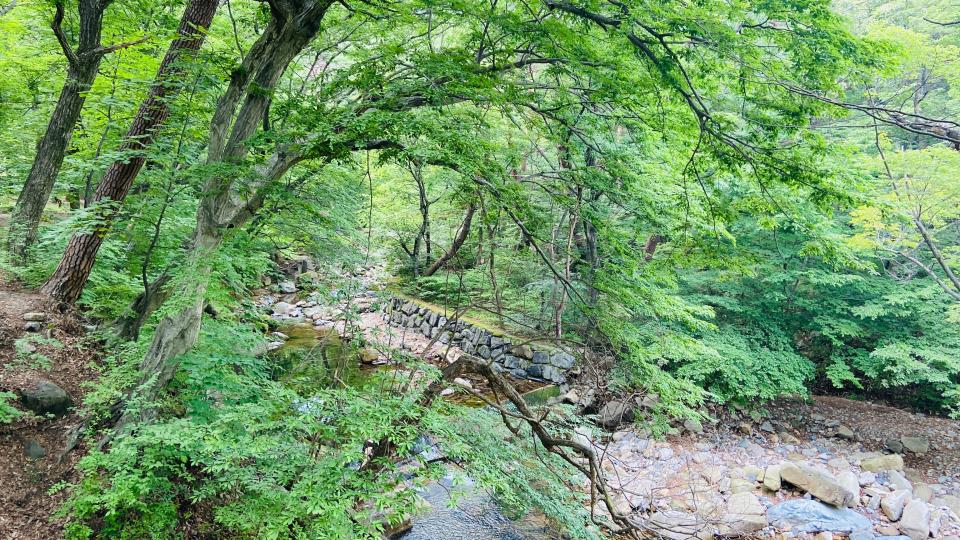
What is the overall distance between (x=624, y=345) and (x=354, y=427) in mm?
2387

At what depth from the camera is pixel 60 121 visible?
4.78 meters

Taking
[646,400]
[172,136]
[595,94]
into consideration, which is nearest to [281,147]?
[172,136]

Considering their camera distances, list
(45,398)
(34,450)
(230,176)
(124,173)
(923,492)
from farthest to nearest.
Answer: (923,492)
(124,173)
(45,398)
(34,450)
(230,176)

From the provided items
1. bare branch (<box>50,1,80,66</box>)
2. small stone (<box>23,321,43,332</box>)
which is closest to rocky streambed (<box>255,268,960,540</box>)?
small stone (<box>23,321,43,332</box>)

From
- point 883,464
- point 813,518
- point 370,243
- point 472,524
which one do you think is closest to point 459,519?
point 472,524

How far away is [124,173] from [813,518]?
8.61m

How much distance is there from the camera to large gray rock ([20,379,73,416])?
12.8 feet

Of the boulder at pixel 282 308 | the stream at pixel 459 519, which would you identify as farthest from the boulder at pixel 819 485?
the boulder at pixel 282 308

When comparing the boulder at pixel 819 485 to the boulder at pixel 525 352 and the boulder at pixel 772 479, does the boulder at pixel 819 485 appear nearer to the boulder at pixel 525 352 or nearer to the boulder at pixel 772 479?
the boulder at pixel 772 479

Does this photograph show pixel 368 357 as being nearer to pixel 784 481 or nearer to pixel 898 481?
pixel 784 481

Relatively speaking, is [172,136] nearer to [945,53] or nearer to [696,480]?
[696,480]

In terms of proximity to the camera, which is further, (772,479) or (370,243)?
(772,479)

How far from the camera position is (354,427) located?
106 inches

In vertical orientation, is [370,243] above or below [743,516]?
above
